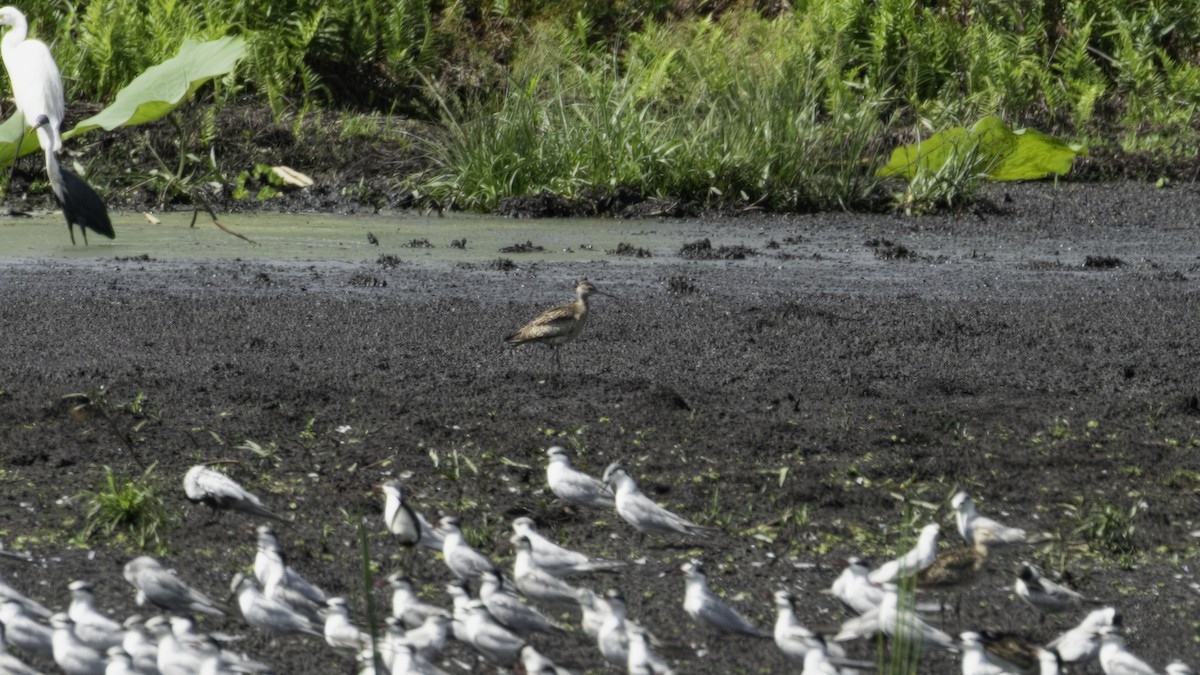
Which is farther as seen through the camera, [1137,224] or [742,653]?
[1137,224]

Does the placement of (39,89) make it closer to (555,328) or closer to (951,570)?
(555,328)

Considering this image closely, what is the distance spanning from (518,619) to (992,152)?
11.2m

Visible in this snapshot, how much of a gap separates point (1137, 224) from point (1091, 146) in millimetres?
3504

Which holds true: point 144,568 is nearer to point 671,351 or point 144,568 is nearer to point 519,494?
point 519,494

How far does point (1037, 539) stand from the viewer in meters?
4.48

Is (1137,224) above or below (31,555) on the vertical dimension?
below

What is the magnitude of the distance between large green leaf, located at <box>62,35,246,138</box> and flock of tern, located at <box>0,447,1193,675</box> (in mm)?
7990

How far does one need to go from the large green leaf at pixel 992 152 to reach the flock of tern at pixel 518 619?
31.8 ft

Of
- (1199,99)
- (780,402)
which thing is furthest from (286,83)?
(780,402)

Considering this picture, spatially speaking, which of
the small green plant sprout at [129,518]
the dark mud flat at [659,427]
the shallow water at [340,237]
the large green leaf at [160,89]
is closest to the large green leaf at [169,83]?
the large green leaf at [160,89]

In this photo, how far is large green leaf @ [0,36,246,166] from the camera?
38.4 ft

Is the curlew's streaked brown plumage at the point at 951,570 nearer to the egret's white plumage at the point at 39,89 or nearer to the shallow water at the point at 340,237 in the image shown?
the shallow water at the point at 340,237

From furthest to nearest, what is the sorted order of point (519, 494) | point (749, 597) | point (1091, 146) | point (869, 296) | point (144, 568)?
1. point (1091, 146)
2. point (869, 296)
3. point (519, 494)
4. point (749, 597)
5. point (144, 568)

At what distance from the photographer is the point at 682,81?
1584cm
